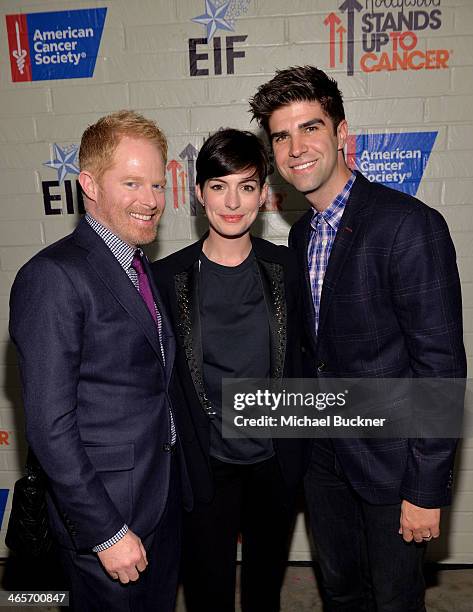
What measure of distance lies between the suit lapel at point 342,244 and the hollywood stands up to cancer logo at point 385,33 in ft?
3.74

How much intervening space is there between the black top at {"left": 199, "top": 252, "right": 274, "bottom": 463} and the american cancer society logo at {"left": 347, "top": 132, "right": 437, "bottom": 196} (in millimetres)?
1188

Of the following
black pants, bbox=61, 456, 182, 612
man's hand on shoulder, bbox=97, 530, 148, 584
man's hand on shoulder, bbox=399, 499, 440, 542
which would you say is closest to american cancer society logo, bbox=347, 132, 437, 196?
man's hand on shoulder, bbox=399, 499, 440, 542

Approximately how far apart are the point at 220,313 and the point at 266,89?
0.87 metres

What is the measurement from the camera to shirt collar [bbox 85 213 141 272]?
1509mm

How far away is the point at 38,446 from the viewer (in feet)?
4.35

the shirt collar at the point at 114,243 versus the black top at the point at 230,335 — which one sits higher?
the shirt collar at the point at 114,243

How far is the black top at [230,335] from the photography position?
1790mm

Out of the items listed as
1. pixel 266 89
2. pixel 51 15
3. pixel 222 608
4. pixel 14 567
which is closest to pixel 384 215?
pixel 266 89

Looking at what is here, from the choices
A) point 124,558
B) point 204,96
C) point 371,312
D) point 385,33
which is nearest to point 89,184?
point 371,312

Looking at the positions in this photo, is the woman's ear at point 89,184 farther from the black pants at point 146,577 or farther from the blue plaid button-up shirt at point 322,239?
the black pants at point 146,577

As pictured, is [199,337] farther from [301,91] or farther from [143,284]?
[301,91]

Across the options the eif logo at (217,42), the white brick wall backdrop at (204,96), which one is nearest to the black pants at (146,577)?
the white brick wall backdrop at (204,96)

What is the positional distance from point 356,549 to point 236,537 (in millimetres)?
513

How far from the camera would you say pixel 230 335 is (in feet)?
5.90
